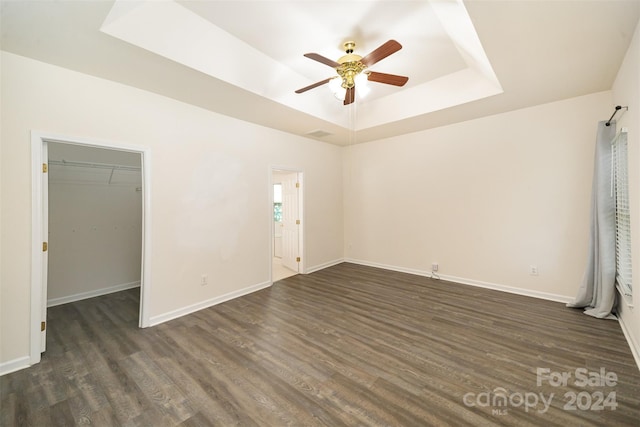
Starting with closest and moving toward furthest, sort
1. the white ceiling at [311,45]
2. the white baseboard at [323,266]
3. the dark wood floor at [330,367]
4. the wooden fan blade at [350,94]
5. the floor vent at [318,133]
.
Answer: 1. the dark wood floor at [330,367]
2. the white ceiling at [311,45]
3. the wooden fan blade at [350,94]
4. the floor vent at [318,133]
5. the white baseboard at [323,266]

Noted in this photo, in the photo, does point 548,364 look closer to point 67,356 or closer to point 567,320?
point 567,320

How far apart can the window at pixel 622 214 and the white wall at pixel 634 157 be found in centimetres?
22

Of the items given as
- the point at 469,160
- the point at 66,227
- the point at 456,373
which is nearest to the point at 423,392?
the point at 456,373

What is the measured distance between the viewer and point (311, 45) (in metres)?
2.79

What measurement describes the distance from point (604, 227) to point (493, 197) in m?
1.27

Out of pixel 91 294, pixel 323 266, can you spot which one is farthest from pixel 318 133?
pixel 91 294

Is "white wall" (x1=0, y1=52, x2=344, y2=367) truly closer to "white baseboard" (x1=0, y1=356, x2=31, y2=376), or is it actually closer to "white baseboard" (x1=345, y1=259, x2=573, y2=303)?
"white baseboard" (x1=0, y1=356, x2=31, y2=376)

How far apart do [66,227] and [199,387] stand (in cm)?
350

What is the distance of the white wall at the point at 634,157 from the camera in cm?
204

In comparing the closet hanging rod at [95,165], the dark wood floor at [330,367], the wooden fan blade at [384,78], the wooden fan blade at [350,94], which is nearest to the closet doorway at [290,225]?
the dark wood floor at [330,367]

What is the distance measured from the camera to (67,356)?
7.64ft

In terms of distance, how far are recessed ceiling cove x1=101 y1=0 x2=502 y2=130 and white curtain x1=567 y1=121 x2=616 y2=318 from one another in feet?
4.39

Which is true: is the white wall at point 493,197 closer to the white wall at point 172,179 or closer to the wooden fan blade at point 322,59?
the white wall at point 172,179

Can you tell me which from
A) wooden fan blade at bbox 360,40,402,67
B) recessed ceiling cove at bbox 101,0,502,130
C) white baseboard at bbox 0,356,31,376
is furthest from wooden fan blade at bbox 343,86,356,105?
white baseboard at bbox 0,356,31,376
